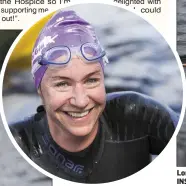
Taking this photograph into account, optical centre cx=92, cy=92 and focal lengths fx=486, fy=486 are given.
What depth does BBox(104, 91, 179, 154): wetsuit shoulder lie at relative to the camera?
71.7 inches

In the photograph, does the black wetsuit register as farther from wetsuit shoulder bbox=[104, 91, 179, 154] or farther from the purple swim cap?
the purple swim cap

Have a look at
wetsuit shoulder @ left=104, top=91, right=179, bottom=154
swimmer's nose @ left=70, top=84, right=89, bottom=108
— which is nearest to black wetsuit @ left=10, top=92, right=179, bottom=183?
wetsuit shoulder @ left=104, top=91, right=179, bottom=154

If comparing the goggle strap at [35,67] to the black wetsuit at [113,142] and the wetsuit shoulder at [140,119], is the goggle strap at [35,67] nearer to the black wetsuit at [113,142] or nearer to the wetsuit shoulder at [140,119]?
the black wetsuit at [113,142]

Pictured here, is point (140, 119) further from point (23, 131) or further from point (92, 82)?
point (23, 131)

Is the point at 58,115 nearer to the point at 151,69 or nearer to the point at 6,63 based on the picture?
the point at 6,63

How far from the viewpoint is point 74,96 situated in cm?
177

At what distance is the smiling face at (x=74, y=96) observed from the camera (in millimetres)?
1771

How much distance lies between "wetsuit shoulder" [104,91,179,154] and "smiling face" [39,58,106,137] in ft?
0.20

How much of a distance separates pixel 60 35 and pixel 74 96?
23 centimetres

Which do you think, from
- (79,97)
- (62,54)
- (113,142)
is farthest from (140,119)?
(62,54)

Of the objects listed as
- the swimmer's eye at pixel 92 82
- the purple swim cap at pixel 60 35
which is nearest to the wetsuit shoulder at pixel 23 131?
the purple swim cap at pixel 60 35

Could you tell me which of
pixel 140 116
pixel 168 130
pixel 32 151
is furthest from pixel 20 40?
pixel 168 130

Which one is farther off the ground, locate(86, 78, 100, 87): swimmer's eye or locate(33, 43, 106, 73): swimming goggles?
locate(33, 43, 106, 73): swimming goggles

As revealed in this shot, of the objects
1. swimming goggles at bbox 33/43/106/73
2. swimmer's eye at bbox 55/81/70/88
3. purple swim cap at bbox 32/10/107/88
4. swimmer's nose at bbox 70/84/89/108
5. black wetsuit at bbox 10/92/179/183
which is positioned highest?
purple swim cap at bbox 32/10/107/88
